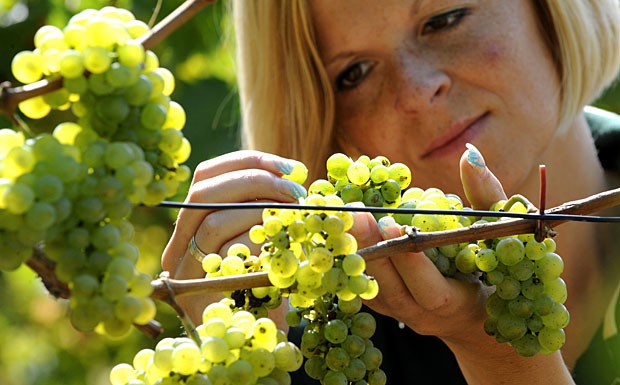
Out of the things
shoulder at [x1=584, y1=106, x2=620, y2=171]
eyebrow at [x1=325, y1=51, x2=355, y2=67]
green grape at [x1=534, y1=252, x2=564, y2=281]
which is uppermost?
green grape at [x1=534, y1=252, x2=564, y2=281]

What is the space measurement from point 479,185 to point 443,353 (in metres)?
0.88

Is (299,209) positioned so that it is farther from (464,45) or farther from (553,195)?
(553,195)

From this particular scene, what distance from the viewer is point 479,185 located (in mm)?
761

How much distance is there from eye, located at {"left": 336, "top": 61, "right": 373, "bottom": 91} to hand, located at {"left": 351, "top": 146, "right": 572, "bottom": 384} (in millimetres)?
719

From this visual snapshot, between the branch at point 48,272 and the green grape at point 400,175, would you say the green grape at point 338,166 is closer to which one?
the green grape at point 400,175

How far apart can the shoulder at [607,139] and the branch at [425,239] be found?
1.14m

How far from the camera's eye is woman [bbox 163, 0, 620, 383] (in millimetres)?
1390

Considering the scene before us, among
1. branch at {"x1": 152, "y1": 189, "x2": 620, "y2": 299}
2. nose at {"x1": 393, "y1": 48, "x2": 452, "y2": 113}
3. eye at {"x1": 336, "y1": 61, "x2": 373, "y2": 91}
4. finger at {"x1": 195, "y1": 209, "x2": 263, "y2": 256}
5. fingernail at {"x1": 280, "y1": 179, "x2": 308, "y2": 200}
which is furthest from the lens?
eye at {"x1": 336, "y1": 61, "x2": 373, "y2": 91}

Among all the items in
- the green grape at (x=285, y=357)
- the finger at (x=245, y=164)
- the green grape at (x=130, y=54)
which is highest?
the green grape at (x=130, y=54)

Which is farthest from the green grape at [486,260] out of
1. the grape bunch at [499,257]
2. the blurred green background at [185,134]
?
the blurred green background at [185,134]

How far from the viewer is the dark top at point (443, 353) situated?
1.45 metres

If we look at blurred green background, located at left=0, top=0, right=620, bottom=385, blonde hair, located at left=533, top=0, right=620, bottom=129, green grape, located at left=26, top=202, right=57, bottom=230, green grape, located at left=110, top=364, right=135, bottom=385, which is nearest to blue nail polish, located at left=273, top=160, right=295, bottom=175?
green grape, located at left=110, top=364, right=135, bottom=385

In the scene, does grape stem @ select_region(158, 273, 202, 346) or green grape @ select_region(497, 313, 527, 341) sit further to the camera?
green grape @ select_region(497, 313, 527, 341)

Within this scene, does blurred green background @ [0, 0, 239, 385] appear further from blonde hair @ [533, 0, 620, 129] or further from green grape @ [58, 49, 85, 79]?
green grape @ [58, 49, 85, 79]
